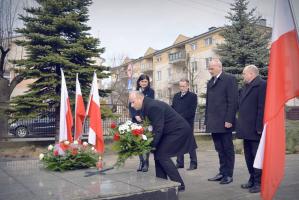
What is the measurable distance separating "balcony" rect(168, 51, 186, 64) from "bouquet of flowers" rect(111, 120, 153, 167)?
41533mm

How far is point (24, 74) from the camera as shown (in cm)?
1255

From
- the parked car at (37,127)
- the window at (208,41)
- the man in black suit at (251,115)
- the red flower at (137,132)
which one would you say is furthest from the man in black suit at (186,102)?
the window at (208,41)

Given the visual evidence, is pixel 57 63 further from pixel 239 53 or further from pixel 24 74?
pixel 239 53

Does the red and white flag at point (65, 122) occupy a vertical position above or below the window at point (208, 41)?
below

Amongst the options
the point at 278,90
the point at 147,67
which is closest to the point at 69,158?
the point at 278,90

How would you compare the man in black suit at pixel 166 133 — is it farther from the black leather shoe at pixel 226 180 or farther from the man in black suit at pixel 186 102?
the man in black suit at pixel 186 102

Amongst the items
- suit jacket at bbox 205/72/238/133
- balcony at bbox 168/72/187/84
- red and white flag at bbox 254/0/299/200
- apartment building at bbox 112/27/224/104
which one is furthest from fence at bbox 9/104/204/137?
balcony at bbox 168/72/187/84

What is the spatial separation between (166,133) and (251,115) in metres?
1.47

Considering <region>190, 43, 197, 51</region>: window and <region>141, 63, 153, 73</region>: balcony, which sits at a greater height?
<region>190, 43, 197, 51</region>: window

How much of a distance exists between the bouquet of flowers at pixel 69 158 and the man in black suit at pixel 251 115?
2.44 m

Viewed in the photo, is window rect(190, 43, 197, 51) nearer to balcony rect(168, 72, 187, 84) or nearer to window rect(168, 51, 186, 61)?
window rect(168, 51, 186, 61)

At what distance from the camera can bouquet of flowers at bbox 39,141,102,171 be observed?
19.3 feet

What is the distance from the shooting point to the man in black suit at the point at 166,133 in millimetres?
4879

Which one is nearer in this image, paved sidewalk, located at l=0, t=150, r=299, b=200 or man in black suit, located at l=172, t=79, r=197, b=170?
paved sidewalk, located at l=0, t=150, r=299, b=200
